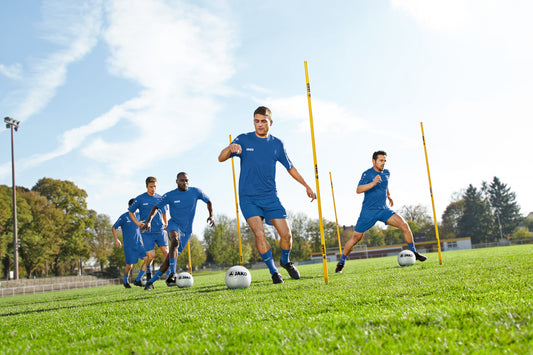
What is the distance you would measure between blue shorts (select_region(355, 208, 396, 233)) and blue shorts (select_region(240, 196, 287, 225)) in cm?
342

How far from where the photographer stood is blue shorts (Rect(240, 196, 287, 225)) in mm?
6430

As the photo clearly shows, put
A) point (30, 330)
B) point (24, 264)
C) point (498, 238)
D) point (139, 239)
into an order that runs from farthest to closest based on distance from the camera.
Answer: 1. point (498, 238)
2. point (24, 264)
3. point (139, 239)
4. point (30, 330)

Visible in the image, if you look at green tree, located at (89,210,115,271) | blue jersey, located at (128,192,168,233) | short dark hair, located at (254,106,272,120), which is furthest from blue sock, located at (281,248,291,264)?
green tree, located at (89,210,115,271)

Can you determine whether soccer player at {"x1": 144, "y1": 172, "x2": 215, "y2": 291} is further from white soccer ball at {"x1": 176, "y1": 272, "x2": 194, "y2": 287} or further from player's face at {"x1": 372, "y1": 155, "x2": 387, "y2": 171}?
player's face at {"x1": 372, "y1": 155, "x2": 387, "y2": 171}

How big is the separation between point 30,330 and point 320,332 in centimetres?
294

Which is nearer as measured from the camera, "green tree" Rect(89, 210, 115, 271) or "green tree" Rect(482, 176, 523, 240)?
"green tree" Rect(89, 210, 115, 271)

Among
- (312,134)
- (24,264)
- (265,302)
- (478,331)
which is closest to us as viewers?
(478,331)

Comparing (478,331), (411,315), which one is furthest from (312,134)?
(478,331)

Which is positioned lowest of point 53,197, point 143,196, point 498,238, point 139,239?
point 498,238

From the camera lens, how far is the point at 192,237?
71000 mm

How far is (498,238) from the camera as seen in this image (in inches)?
3127

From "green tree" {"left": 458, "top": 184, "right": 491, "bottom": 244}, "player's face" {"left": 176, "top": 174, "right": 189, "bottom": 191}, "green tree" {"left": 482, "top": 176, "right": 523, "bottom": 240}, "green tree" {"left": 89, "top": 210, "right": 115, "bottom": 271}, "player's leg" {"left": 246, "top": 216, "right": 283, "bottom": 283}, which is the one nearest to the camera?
"player's leg" {"left": 246, "top": 216, "right": 283, "bottom": 283}

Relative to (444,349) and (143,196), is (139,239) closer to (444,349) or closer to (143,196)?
(143,196)

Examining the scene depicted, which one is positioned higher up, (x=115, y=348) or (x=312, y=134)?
(x=312, y=134)
